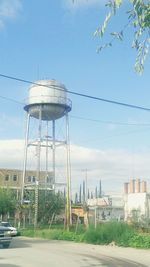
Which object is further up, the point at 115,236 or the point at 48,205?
the point at 48,205

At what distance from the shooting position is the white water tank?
188 ft

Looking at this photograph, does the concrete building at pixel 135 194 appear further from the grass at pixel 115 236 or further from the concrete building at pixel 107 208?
the grass at pixel 115 236

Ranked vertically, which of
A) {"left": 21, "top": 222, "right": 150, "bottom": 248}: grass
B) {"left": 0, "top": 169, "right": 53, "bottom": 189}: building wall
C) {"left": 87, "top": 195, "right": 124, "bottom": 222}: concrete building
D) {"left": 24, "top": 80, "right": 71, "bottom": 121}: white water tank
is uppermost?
{"left": 24, "top": 80, "right": 71, "bottom": 121}: white water tank

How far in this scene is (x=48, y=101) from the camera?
57469 mm

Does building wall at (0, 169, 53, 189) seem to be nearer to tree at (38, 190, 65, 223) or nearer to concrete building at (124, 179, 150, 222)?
concrete building at (124, 179, 150, 222)

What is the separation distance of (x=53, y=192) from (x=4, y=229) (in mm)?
37421

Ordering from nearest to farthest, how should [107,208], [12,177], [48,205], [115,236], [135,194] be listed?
[115,236] < [48,205] < [107,208] < [135,194] < [12,177]

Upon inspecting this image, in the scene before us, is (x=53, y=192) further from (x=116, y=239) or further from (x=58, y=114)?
(x=116, y=239)

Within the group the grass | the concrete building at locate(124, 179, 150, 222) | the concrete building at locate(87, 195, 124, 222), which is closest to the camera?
the grass

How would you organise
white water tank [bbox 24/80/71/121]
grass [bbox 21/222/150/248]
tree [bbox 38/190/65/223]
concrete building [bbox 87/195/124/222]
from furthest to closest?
1. tree [bbox 38/190/65/223]
2. concrete building [bbox 87/195/124/222]
3. white water tank [bbox 24/80/71/121]
4. grass [bbox 21/222/150/248]

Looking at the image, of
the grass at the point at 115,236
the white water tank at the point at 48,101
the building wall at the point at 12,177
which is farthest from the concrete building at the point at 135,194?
the grass at the point at 115,236

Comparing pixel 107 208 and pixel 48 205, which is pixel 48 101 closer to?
pixel 48 205

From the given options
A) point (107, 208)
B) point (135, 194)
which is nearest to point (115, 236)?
point (107, 208)

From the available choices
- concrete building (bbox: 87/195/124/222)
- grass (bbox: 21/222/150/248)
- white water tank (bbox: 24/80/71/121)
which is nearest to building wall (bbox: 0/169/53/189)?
concrete building (bbox: 87/195/124/222)
